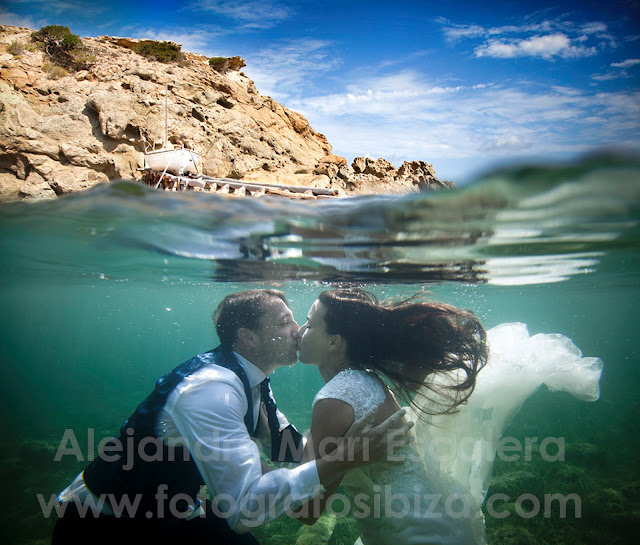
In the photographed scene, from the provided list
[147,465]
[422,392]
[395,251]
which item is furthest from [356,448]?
[395,251]

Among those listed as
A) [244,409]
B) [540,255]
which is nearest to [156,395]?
[244,409]

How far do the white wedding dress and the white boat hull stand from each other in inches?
621

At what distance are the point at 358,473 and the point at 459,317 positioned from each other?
2210 millimetres

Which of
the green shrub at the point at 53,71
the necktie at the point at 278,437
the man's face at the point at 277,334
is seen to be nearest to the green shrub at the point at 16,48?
the green shrub at the point at 53,71

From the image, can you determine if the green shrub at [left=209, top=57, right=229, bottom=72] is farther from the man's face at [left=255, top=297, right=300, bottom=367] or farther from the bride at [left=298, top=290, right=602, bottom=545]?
the bride at [left=298, top=290, right=602, bottom=545]

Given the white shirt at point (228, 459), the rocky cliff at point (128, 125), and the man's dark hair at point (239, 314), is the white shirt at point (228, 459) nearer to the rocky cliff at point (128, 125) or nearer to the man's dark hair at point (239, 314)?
the man's dark hair at point (239, 314)

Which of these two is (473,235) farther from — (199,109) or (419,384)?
(199,109)

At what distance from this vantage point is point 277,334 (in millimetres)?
4684

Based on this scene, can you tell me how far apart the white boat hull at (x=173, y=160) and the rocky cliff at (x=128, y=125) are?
8.01ft

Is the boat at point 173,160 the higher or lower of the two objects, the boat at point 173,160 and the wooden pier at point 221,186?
the higher

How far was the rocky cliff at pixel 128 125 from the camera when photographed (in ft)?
55.7

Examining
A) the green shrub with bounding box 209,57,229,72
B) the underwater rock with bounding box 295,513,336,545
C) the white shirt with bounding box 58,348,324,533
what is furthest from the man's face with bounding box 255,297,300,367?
the green shrub with bounding box 209,57,229,72

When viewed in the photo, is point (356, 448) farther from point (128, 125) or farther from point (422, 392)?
point (128, 125)

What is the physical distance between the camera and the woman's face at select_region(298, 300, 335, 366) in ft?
14.9
